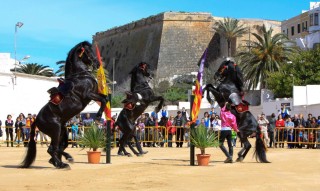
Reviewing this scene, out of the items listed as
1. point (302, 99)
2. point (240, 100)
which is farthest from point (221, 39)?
point (240, 100)

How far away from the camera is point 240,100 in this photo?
60.8ft

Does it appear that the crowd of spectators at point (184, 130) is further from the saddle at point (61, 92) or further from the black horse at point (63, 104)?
the saddle at point (61, 92)

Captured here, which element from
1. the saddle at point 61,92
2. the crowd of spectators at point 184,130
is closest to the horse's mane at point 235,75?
the saddle at point 61,92

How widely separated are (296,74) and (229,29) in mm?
34476

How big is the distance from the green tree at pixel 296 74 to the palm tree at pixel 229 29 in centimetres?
3168

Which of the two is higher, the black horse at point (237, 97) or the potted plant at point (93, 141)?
the black horse at point (237, 97)

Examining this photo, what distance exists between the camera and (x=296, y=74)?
211ft

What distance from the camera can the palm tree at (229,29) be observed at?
97375 millimetres

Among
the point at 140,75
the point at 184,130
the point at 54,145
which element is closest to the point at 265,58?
the point at 184,130

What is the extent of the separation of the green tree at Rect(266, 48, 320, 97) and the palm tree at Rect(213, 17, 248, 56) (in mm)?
31678

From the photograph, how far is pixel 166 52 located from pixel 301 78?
141 feet

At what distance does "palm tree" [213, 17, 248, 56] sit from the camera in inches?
3834

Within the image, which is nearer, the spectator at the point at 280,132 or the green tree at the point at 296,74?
the spectator at the point at 280,132

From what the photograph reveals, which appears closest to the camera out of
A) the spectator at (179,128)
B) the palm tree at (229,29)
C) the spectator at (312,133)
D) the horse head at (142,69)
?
the horse head at (142,69)
